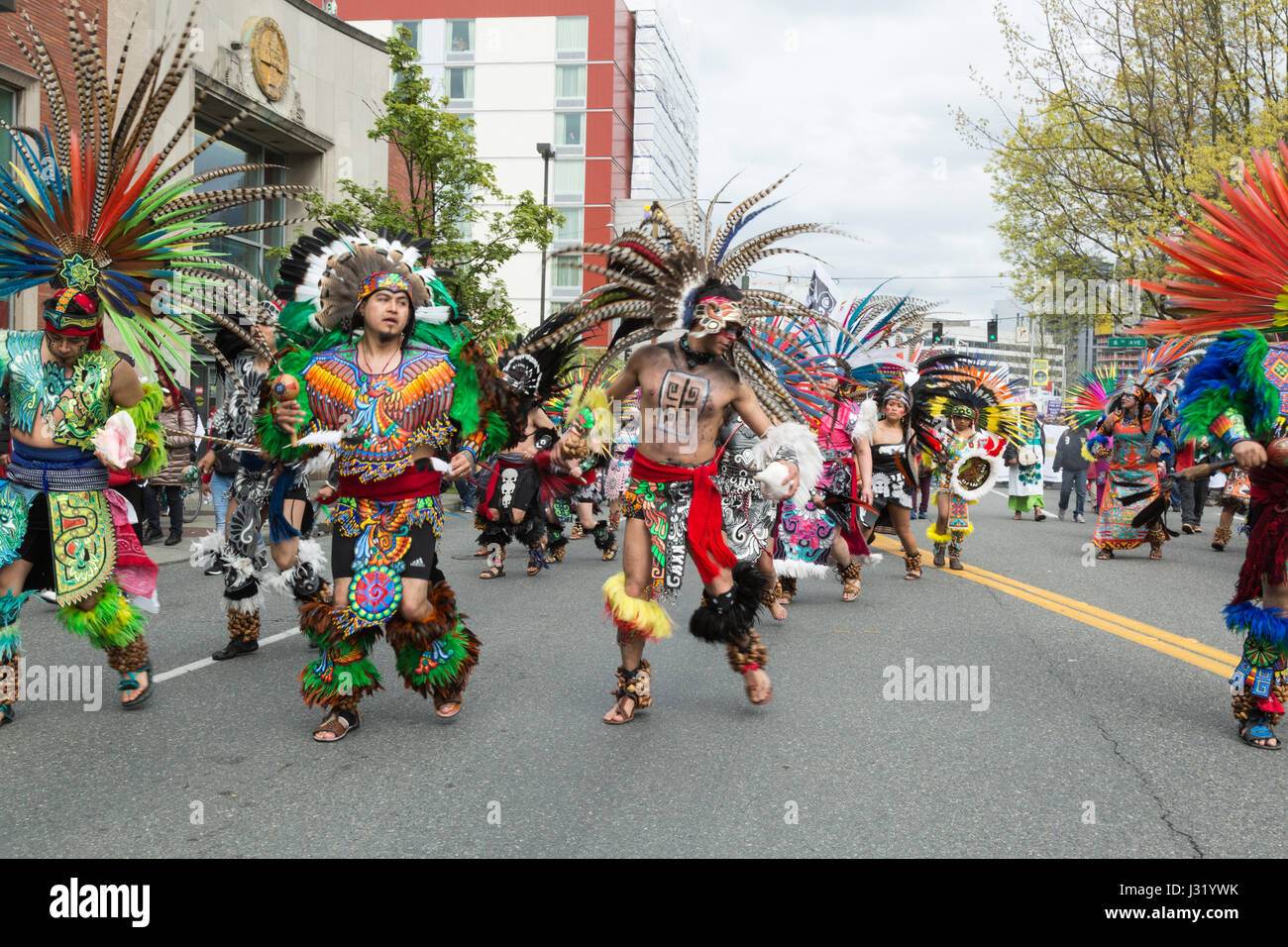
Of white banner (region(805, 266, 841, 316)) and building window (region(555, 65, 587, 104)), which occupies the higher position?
building window (region(555, 65, 587, 104))

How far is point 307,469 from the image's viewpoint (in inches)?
221

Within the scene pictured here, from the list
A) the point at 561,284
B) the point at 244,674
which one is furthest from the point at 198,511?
the point at 561,284

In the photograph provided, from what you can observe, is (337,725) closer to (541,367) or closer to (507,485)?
(541,367)

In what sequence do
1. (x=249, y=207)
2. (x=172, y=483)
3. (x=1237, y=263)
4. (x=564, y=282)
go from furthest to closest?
A: (x=564, y=282) < (x=249, y=207) < (x=172, y=483) < (x=1237, y=263)

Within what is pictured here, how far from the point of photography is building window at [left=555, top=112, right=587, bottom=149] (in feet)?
177

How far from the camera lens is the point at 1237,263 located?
5.34m

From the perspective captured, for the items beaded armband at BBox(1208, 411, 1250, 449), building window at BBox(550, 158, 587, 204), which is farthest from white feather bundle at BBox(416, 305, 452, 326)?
building window at BBox(550, 158, 587, 204)

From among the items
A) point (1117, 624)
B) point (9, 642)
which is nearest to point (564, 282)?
point (1117, 624)

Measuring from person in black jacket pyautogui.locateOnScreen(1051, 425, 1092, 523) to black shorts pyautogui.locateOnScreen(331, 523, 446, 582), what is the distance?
15196 mm

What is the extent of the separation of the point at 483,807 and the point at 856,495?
20.3 feet

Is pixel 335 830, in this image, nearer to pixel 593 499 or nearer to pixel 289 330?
pixel 289 330

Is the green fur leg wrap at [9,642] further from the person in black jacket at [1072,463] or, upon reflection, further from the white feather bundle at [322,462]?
the person in black jacket at [1072,463]

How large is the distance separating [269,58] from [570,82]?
34.2 metres

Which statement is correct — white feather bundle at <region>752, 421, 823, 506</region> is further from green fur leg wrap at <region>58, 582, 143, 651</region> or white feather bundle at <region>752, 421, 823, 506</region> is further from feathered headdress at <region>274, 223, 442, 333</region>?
green fur leg wrap at <region>58, 582, 143, 651</region>
